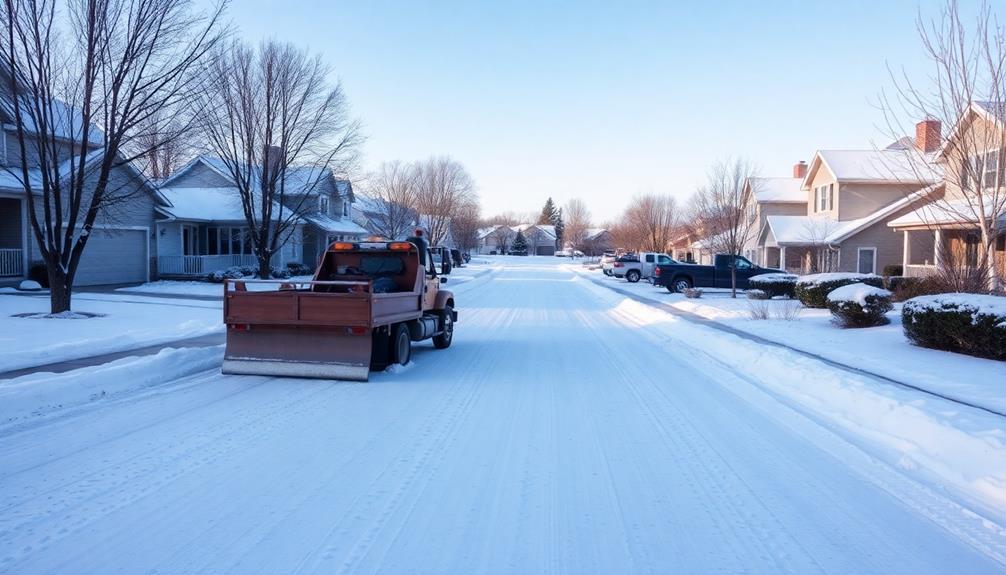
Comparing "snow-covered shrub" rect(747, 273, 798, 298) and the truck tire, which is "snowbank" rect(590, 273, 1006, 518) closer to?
"snow-covered shrub" rect(747, 273, 798, 298)

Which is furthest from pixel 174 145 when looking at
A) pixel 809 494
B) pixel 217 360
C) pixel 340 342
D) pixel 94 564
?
pixel 809 494

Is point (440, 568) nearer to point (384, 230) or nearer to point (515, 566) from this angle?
point (515, 566)

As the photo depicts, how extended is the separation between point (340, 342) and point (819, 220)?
3427 cm

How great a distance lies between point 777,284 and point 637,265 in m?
18.7

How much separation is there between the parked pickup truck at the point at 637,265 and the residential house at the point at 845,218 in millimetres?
6518

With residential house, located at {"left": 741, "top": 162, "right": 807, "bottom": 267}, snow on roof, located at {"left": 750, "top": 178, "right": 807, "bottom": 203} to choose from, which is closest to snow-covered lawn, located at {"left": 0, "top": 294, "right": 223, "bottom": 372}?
residential house, located at {"left": 741, "top": 162, "right": 807, "bottom": 267}

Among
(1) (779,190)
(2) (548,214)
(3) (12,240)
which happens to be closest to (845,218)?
(1) (779,190)

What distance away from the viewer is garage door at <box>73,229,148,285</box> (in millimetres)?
27969

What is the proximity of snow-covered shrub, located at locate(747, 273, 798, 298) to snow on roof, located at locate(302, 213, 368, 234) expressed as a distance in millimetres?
23456

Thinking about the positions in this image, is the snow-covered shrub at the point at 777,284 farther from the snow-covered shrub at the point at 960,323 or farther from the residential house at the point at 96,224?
the residential house at the point at 96,224

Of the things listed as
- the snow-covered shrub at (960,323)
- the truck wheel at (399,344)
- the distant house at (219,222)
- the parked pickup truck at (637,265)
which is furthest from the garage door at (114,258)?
the parked pickup truck at (637,265)

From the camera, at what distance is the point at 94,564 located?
14.8 feet

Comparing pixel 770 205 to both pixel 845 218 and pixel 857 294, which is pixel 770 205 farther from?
pixel 857 294

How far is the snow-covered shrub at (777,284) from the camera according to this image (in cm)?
2644
